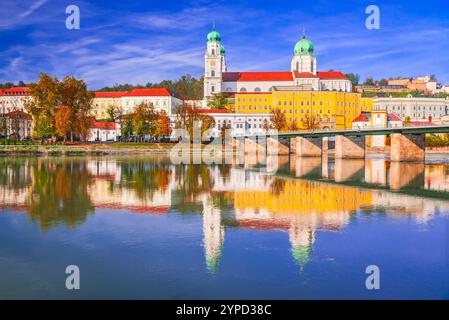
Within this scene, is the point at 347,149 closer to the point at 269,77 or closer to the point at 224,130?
the point at 224,130

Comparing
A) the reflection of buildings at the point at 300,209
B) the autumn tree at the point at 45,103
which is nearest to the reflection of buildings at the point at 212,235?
the reflection of buildings at the point at 300,209

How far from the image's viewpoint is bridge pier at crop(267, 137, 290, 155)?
2854 inches

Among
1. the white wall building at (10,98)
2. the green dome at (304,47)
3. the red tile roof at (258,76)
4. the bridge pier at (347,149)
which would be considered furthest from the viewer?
the white wall building at (10,98)

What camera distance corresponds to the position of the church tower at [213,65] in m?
124

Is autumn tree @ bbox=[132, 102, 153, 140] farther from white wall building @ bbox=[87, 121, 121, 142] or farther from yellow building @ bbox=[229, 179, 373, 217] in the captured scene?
yellow building @ bbox=[229, 179, 373, 217]

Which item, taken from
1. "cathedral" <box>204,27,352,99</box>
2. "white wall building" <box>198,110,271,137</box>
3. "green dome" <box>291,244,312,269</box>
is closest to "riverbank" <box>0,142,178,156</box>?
"white wall building" <box>198,110,271,137</box>

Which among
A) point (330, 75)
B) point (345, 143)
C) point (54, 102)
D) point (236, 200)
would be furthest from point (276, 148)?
point (330, 75)

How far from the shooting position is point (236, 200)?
66.7 feet

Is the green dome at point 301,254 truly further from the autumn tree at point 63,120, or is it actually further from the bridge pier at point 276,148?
the bridge pier at point 276,148

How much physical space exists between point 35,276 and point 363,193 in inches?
665

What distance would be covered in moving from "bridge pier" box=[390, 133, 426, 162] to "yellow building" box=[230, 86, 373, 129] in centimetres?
5899

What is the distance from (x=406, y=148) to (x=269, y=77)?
268ft

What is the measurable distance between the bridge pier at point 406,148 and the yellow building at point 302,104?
59.0 metres
